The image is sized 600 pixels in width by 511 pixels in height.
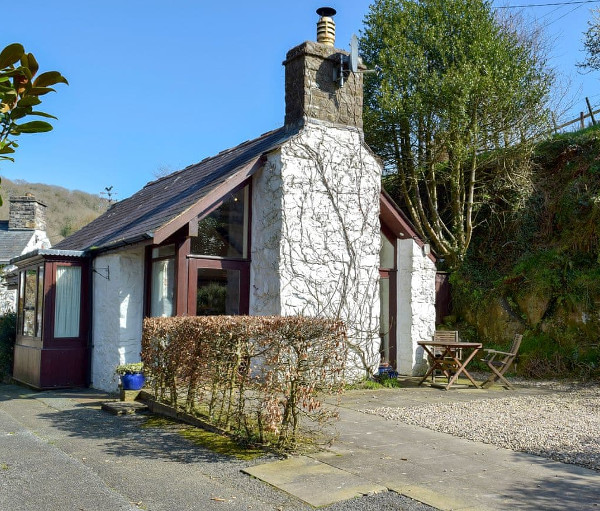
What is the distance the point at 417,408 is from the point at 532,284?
6.12m

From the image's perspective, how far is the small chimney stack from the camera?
39.4 feet

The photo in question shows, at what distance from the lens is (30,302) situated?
13.0 metres

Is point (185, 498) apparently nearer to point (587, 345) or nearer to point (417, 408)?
point (417, 408)

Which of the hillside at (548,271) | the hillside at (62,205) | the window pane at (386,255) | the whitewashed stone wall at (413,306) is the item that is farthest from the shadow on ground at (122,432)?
the hillside at (62,205)

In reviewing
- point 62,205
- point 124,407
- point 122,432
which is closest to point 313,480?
point 122,432

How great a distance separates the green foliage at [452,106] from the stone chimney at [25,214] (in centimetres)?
1542

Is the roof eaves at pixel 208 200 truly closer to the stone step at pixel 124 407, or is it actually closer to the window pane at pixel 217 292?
the window pane at pixel 217 292

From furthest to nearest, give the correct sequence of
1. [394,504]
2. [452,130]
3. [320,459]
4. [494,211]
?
[494,211] → [452,130] → [320,459] → [394,504]

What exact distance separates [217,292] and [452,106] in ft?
24.6

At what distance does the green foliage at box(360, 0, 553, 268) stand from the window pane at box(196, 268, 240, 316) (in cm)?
639

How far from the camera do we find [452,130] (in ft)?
49.1

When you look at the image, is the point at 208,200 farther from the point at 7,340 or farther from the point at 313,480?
the point at 7,340

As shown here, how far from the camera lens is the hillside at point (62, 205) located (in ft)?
167

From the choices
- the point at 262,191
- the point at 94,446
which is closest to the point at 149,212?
the point at 262,191
